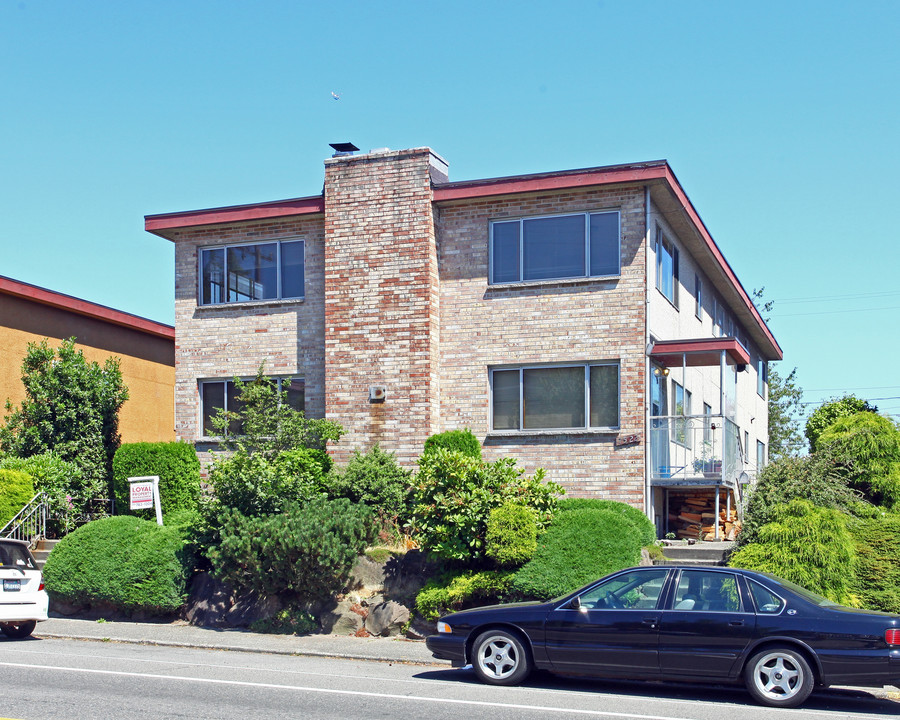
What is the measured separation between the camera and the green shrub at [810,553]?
1434 centimetres

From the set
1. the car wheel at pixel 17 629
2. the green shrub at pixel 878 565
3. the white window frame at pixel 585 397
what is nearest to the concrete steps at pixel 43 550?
the car wheel at pixel 17 629

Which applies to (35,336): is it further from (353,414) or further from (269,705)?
(269,705)

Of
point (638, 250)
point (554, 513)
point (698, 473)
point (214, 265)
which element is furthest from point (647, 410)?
point (214, 265)

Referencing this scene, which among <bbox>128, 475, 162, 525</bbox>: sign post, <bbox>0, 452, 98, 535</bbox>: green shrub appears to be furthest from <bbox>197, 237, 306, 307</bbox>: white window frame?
<bbox>128, 475, 162, 525</bbox>: sign post

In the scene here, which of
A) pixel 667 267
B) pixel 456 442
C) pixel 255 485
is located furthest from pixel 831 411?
pixel 255 485

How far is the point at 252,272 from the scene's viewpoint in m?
22.3

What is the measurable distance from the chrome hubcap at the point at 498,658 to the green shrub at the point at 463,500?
3.52m

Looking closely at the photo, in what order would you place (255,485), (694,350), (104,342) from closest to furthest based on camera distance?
(255,485), (694,350), (104,342)

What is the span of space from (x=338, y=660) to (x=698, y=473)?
8.14m

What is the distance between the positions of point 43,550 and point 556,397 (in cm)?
996

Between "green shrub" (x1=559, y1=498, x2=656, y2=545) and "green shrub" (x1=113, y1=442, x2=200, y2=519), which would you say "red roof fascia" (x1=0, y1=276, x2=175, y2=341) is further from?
"green shrub" (x1=559, y1=498, x2=656, y2=545)

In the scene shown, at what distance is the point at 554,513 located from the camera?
50.9 ft

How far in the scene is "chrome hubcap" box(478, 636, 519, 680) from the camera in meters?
11.4

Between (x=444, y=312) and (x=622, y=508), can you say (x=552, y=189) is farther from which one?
(x=622, y=508)
